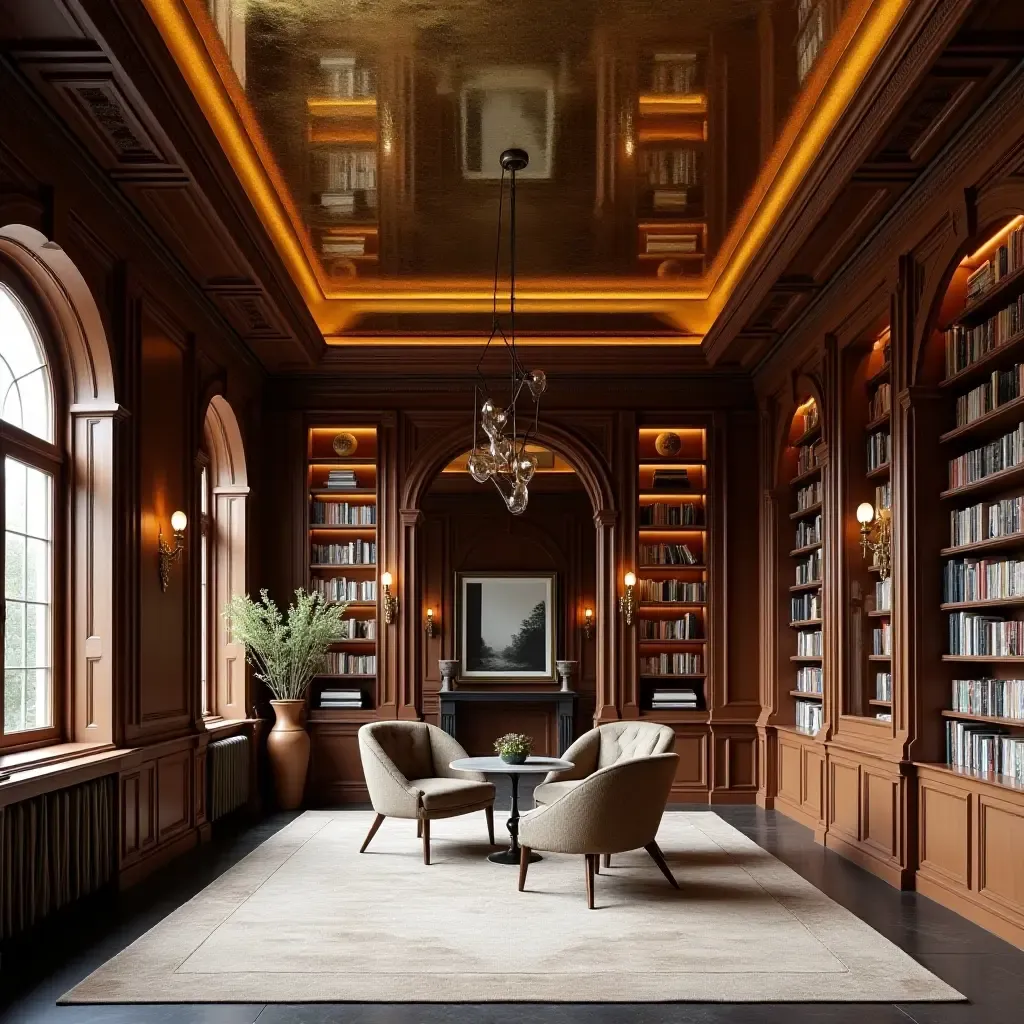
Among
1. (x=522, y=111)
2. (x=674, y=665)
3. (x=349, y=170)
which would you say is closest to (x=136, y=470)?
(x=349, y=170)

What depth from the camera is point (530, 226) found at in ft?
27.7

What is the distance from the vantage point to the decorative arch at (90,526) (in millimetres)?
6738

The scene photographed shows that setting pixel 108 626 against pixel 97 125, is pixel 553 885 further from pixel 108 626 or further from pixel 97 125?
pixel 97 125

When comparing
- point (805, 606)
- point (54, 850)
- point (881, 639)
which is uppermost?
point (805, 606)

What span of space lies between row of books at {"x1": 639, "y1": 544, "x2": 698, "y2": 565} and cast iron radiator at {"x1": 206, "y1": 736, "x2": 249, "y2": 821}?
381 cm

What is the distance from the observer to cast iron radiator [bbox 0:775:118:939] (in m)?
5.30

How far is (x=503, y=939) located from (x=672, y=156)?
4.46m

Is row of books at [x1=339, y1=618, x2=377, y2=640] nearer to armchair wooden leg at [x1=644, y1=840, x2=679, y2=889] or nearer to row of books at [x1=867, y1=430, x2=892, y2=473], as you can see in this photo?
armchair wooden leg at [x1=644, y1=840, x2=679, y2=889]

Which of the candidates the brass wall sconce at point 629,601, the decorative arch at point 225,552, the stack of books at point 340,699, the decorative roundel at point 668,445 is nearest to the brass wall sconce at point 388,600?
the stack of books at point 340,699

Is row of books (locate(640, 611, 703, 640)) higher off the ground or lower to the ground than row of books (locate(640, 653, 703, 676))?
higher

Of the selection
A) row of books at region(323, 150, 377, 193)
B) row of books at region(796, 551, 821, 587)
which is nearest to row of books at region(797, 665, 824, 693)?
row of books at region(796, 551, 821, 587)

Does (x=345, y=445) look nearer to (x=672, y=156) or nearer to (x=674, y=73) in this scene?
(x=672, y=156)

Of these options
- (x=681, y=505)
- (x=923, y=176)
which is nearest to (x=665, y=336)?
(x=681, y=505)

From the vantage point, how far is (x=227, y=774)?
9.04 m
